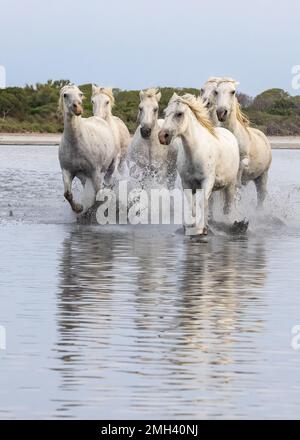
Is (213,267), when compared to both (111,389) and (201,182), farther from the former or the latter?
(111,389)

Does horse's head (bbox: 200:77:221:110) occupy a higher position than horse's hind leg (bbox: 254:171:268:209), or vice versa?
horse's head (bbox: 200:77:221:110)

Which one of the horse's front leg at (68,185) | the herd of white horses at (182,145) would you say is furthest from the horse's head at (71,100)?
the horse's front leg at (68,185)

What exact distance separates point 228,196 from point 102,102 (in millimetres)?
4740

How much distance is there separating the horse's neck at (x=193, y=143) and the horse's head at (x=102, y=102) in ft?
16.7

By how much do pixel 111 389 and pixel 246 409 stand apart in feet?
2.96

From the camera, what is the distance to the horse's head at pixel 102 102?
24.3 meters

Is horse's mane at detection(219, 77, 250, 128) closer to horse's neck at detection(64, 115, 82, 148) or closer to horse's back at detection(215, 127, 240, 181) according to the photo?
horse's back at detection(215, 127, 240, 181)

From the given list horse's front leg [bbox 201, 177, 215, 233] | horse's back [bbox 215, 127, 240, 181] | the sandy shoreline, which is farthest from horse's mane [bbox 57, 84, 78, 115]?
the sandy shoreline

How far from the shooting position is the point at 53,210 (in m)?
24.6

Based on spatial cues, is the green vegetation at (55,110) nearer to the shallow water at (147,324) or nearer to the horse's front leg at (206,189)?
the horse's front leg at (206,189)

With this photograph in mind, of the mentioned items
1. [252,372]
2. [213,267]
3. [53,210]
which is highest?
[252,372]

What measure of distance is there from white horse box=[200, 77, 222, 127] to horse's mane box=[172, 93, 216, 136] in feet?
4.82

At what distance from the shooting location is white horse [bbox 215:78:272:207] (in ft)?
67.8
